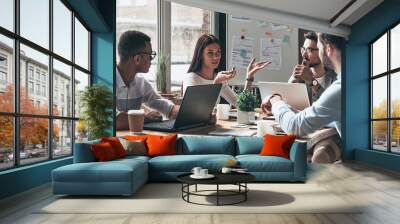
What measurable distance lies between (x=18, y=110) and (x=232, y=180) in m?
2.86

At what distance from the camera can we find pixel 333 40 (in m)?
9.61

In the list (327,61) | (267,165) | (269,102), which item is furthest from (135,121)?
(327,61)

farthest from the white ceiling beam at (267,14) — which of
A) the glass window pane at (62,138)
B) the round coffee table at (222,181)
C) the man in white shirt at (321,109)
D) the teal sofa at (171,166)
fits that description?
the round coffee table at (222,181)

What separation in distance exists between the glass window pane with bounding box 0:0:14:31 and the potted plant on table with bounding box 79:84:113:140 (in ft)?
8.59

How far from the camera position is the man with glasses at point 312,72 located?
940 cm

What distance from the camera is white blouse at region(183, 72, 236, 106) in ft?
30.8

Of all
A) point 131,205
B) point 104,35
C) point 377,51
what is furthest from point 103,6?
point 377,51

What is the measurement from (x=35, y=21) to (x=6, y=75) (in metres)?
1.27

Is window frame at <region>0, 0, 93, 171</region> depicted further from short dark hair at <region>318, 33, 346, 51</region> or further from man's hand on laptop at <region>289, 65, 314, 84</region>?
short dark hair at <region>318, 33, 346, 51</region>

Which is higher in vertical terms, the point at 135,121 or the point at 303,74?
the point at 303,74

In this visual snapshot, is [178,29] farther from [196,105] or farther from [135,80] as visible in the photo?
[196,105]

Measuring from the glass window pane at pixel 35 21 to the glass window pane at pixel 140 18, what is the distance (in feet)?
9.45

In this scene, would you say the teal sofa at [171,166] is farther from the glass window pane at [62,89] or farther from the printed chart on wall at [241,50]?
the printed chart on wall at [241,50]

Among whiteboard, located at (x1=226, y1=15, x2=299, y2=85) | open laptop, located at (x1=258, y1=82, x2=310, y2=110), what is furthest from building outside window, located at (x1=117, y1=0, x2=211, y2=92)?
open laptop, located at (x1=258, y1=82, x2=310, y2=110)
